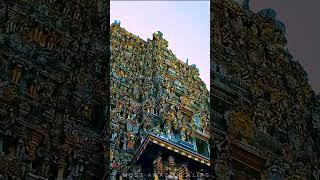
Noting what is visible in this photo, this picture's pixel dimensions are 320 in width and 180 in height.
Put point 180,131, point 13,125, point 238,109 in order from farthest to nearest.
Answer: point 180,131, point 238,109, point 13,125

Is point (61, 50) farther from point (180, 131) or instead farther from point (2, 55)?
point (180, 131)

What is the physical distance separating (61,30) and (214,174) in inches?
127

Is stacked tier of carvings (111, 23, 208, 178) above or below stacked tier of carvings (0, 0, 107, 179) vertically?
above

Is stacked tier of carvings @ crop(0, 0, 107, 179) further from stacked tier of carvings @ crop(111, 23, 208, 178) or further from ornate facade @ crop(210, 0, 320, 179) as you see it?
stacked tier of carvings @ crop(111, 23, 208, 178)

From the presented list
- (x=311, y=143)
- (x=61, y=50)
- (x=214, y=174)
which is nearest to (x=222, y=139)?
(x=214, y=174)

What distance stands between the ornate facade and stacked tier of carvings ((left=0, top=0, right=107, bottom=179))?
196 centimetres

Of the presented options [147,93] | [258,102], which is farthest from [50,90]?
[147,93]

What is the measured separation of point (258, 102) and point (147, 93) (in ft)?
14.2

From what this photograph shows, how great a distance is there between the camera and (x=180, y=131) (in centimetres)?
1738

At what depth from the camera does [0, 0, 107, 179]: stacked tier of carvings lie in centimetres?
1198

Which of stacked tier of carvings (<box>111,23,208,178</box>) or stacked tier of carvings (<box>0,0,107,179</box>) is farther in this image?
stacked tier of carvings (<box>111,23,208,178</box>)

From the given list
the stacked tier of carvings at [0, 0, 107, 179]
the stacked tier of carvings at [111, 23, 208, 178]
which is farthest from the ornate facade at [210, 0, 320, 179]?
the stacked tier of carvings at [111, 23, 208, 178]

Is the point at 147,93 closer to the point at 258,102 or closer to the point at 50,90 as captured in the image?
the point at 258,102

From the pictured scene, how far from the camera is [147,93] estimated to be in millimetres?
18406
